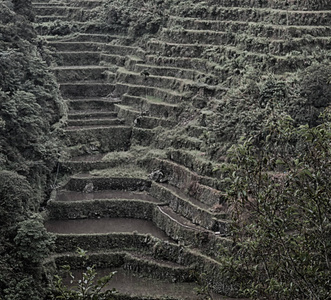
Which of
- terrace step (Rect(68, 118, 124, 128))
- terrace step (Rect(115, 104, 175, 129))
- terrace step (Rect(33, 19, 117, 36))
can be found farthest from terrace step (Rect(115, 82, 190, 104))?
terrace step (Rect(33, 19, 117, 36))

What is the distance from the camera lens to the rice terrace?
52.1ft

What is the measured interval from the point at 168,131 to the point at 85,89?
5810 mm

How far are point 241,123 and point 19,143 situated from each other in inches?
271

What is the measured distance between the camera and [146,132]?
72.1ft

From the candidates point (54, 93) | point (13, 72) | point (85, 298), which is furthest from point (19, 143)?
point (85, 298)

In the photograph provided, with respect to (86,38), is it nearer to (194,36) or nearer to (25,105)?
(194,36)

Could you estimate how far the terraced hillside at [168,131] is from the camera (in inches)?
673

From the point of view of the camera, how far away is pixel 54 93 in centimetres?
2295

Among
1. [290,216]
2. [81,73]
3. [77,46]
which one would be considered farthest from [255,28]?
[290,216]

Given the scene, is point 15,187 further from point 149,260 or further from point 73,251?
point 149,260

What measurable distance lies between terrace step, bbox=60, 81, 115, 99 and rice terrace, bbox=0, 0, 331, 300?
0.14 ft

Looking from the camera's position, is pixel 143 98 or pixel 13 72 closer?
pixel 13 72

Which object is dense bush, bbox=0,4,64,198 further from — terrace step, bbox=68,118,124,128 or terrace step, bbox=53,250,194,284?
terrace step, bbox=53,250,194,284

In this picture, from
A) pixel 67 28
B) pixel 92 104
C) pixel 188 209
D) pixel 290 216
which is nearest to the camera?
pixel 290 216
